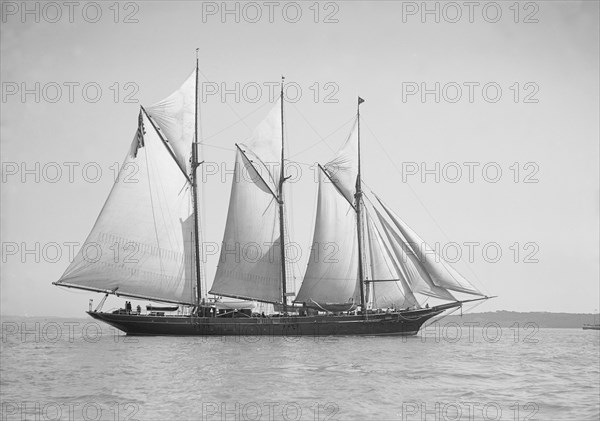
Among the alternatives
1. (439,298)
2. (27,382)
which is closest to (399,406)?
(27,382)

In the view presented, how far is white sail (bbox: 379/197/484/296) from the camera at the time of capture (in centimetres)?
6341

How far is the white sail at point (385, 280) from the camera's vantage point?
65.3 metres

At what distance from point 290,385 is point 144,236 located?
34874 mm

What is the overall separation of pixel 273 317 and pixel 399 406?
138ft

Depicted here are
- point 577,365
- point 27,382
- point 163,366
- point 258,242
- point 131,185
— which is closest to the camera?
point 27,382

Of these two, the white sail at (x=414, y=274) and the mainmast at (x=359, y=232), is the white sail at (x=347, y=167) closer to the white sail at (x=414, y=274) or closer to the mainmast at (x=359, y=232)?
the mainmast at (x=359, y=232)

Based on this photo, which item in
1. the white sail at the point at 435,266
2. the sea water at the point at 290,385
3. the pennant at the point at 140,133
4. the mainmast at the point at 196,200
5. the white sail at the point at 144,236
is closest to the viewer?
the sea water at the point at 290,385

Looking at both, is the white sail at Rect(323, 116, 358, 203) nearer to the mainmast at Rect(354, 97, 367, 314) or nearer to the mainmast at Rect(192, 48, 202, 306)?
the mainmast at Rect(354, 97, 367, 314)

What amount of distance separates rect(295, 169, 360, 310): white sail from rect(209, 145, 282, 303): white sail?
3762mm

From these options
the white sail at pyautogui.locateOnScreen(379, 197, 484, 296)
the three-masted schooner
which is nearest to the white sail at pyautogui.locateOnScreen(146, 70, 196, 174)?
the three-masted schooner

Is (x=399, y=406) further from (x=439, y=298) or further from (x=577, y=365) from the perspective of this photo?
(x=439, y=298)

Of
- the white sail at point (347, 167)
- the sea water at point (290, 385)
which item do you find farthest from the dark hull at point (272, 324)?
the sea water at point (290, 385)

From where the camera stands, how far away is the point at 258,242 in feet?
220

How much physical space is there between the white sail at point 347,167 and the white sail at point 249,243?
645 cm
